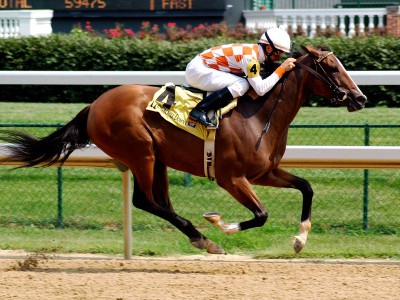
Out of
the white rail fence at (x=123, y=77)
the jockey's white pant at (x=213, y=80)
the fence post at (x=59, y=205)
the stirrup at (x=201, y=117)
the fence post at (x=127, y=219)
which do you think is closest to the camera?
the stirrup at (x=201, y=117)

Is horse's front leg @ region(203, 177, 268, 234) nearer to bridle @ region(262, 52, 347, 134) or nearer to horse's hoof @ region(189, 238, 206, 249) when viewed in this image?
horse's hoof @ region(189, 238, 206, 249)

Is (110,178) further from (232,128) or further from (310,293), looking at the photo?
(310,293)

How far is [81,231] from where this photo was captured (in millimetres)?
8922

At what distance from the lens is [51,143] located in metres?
7.59

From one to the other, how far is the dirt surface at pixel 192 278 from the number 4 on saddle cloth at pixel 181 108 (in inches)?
43.4

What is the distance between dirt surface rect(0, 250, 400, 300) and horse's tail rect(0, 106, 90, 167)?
0.82 m

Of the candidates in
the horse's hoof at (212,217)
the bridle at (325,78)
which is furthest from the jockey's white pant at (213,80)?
the horse's hoof at (212,217)

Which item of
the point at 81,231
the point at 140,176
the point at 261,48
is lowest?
the point at 81,231

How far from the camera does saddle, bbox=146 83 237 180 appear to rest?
7.09 m

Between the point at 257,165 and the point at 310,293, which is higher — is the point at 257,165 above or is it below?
above

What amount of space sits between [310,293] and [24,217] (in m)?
3.75

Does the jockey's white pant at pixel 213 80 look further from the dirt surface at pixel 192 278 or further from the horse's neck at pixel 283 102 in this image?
the dirt surface at pixel 192 278

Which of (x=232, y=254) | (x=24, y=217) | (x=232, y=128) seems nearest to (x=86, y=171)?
(x=24, y=217)

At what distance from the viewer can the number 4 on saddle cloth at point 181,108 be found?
Result: 7090mm
